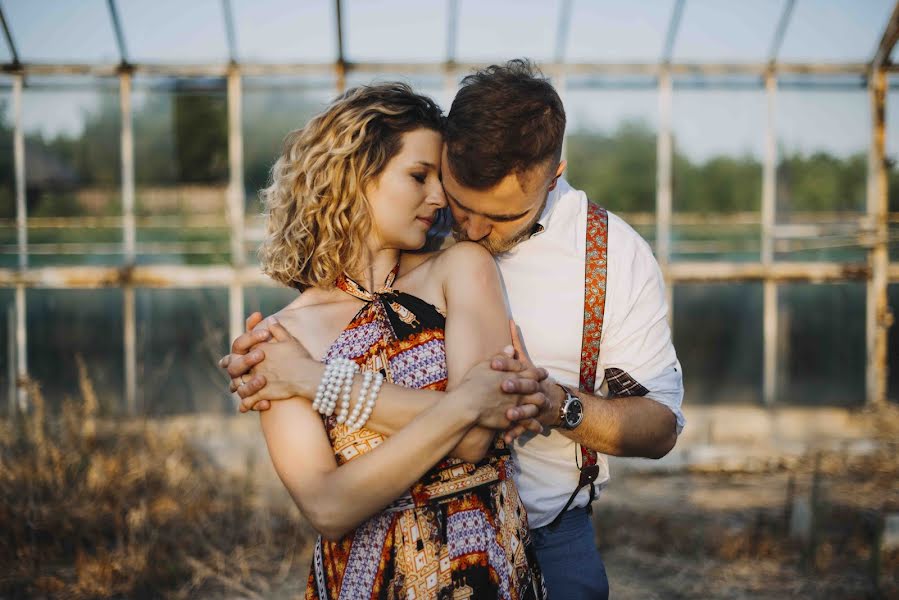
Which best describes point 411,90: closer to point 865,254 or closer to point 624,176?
point 624,176

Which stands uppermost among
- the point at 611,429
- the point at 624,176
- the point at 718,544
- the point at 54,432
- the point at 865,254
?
the point at 624,176

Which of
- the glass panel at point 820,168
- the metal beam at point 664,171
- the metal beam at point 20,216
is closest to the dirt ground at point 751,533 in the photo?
the metal beam at point 664,171

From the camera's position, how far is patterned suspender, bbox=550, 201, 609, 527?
189 centimetres

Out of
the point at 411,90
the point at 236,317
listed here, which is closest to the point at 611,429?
the point at 411,90

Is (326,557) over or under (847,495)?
over

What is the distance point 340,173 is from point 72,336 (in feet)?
16.4

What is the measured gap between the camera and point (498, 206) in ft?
6.02

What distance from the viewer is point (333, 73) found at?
6305 mm

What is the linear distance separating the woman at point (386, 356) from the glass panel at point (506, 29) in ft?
15.4

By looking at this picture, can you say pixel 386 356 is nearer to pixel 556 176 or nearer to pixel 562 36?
pixel 556 176

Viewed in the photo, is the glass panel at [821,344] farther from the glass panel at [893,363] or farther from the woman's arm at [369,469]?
the woman's arm at [369,469]

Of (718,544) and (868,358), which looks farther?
(868,358)

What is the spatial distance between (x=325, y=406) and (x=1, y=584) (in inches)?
123

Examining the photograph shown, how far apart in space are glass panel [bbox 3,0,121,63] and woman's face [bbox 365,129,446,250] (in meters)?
5.16
